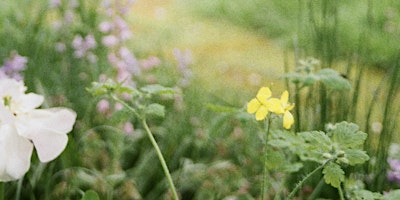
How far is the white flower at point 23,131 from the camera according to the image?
3.67ft

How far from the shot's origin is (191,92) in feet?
9.09

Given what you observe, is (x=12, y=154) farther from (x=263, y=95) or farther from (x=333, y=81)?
(x=333, y=81)

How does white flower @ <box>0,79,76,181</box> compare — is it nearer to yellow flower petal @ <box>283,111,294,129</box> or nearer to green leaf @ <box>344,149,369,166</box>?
yellow flower petal @ <box>283,111,294,129</box>

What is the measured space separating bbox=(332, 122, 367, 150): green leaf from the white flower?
0.44 metres

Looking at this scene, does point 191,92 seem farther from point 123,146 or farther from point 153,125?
point 123,146

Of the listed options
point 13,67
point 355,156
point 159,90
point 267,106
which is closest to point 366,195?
point 355,156

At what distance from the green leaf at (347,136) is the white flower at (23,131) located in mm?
439

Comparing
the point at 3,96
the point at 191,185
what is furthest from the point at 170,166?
the point at 3,96

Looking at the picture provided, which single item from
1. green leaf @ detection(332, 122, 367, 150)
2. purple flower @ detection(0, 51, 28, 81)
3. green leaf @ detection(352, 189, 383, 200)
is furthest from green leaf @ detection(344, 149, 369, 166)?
purple flower @ detection(0, 51, 28, 81)

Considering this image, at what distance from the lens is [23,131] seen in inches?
45.2

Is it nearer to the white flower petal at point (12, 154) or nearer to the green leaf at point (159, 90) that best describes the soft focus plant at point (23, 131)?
the white flower petal at point (12, 154)

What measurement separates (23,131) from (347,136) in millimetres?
518

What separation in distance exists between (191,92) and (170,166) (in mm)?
585

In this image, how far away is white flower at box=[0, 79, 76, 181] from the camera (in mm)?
1119
